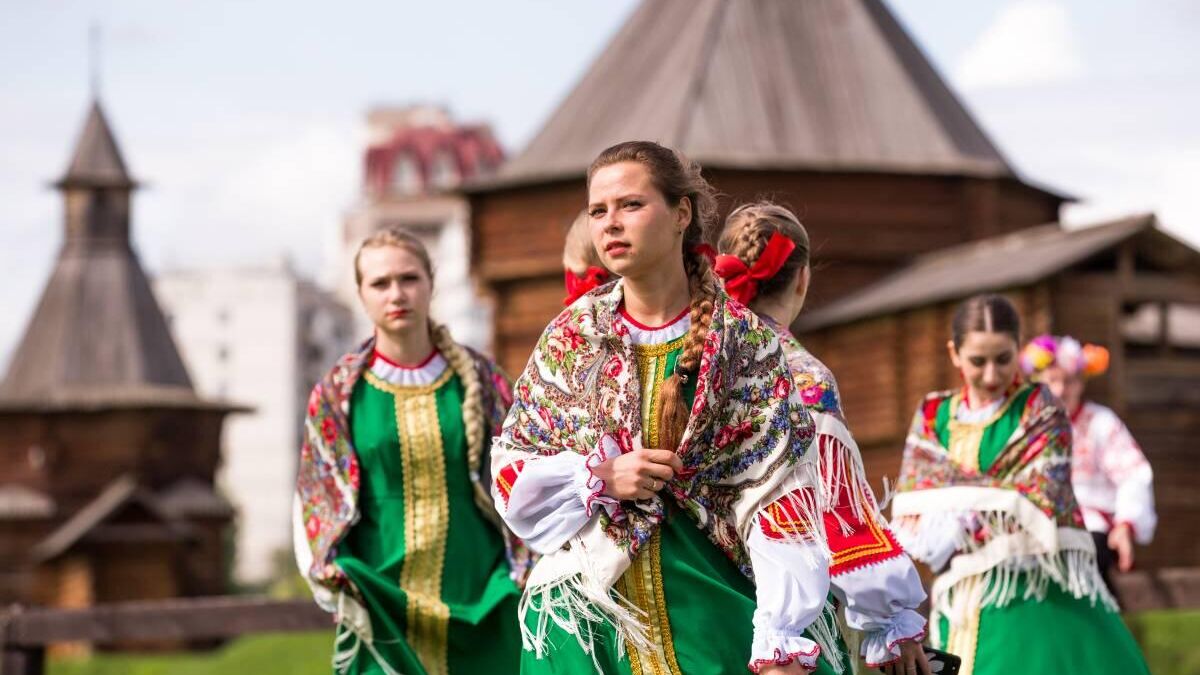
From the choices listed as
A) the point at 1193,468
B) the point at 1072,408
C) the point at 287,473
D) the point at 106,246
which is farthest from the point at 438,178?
the point at 1072,408

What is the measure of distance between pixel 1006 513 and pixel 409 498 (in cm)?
198

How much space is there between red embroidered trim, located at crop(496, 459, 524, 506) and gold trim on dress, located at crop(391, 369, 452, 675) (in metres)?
2.16

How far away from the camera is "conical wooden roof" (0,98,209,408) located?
1774 inches

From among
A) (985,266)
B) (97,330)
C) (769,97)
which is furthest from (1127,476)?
(97,330)

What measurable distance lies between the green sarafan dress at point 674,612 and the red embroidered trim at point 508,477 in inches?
10.9

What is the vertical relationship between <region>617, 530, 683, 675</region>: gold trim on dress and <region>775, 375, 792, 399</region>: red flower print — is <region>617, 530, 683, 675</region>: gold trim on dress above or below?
below

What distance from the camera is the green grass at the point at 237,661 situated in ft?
107

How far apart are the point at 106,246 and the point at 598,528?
44839 millimetres

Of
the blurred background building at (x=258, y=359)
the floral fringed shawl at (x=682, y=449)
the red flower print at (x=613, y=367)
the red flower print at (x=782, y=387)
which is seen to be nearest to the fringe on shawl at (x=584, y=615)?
the floral fringed shawl at (x=682, y=449)

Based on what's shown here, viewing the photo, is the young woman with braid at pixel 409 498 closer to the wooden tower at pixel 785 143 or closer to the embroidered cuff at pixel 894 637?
the embroidered cuff at pixel 894 637

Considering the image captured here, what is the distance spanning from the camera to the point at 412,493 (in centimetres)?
659

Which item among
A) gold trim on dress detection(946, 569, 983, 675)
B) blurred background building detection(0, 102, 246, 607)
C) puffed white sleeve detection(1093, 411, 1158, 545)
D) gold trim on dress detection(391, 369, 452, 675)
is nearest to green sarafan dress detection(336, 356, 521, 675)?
gold trim on dress detection(391, 369, 452, 675)

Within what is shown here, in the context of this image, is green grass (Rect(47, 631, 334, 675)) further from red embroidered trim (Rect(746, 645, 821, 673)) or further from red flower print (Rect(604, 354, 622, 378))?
red embroidered trim (Rect(746, 645, 821, 673))

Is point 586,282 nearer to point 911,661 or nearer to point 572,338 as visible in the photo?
point 572,338
